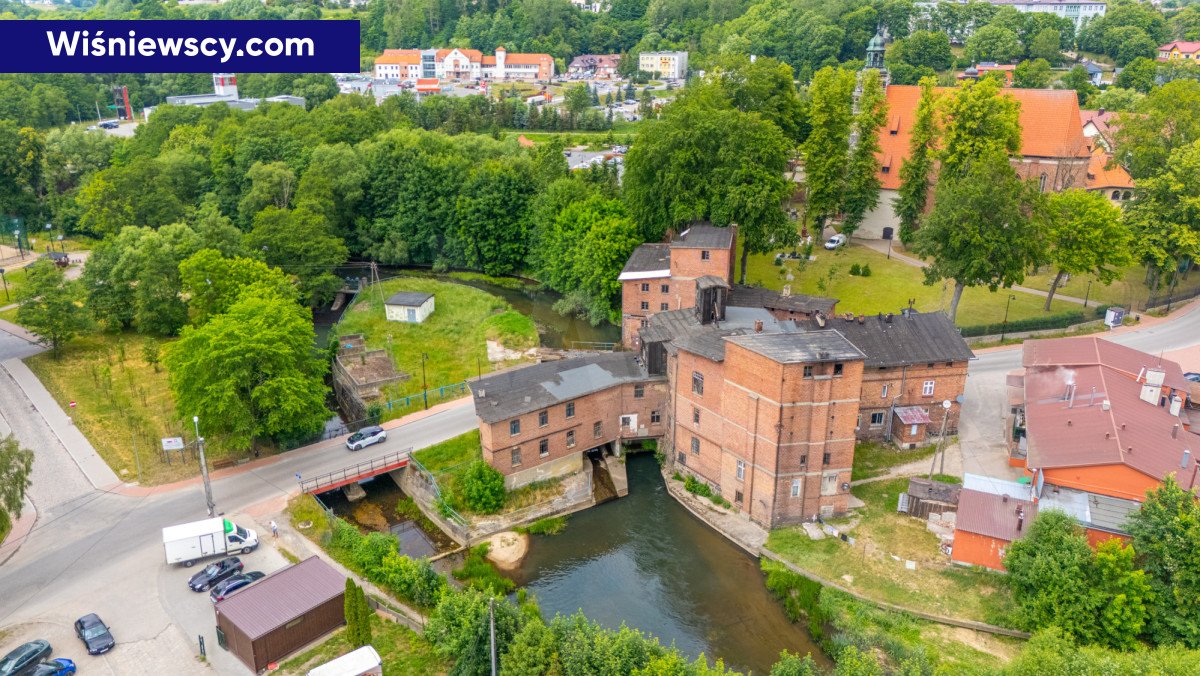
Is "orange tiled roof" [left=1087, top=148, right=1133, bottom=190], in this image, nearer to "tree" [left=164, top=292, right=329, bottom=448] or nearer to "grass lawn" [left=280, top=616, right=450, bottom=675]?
"tree" [left=164, top=292, right=329, bottom=448]

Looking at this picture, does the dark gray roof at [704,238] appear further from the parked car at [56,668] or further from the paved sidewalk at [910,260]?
the parked car at [56,668]

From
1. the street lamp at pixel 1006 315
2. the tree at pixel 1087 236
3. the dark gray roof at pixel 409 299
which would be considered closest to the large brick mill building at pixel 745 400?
the street lamp at pixel 1006 315

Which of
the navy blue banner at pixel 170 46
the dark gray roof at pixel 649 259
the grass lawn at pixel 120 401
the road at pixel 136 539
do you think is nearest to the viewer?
the road at pixel 136 539

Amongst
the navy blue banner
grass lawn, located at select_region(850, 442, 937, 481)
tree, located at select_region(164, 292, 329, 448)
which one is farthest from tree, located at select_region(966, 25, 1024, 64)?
tree, located at select_region(164, 292, 329, 448)

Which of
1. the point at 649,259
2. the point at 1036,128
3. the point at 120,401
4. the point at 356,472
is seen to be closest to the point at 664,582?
the point at 356,472

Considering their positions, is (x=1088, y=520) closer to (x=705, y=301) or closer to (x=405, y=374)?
(x=705, y=301)

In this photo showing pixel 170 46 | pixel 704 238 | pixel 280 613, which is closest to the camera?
pixel 280 613

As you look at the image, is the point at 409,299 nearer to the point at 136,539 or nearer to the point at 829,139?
the point at 136,539
